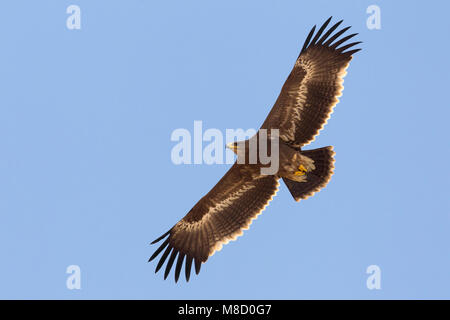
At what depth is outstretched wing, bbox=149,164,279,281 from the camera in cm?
1062

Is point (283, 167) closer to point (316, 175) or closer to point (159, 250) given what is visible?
point (316, 175)

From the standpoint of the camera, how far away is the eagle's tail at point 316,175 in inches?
412

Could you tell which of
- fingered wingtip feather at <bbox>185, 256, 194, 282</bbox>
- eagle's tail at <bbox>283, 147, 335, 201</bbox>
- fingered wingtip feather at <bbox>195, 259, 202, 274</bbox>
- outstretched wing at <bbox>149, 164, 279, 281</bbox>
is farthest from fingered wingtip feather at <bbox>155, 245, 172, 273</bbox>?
eagle's tail at <bbox>283, 147, 335, 201</bbox>

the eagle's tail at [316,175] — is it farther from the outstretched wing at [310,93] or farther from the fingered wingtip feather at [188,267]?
the fingered wingtip feather at [188,267]

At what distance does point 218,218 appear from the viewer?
10.9 m

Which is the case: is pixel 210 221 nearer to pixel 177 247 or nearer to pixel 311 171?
pixel 177 247

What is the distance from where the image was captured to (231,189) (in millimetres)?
10914

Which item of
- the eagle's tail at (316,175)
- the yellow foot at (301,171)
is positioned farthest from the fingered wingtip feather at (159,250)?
the yellow foot at (301,171)

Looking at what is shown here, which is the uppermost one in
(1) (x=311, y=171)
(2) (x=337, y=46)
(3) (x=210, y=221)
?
(2) (x=337, y=46)

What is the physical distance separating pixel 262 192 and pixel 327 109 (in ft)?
6.39

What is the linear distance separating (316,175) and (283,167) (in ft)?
2.09

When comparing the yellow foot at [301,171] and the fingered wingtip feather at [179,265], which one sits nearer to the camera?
the yellow foot at [301,171]

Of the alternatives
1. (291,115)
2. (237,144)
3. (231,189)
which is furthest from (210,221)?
(291,115)

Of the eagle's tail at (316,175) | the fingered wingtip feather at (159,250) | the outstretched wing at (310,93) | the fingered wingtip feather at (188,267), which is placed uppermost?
the outstretched wing at (310,93)
